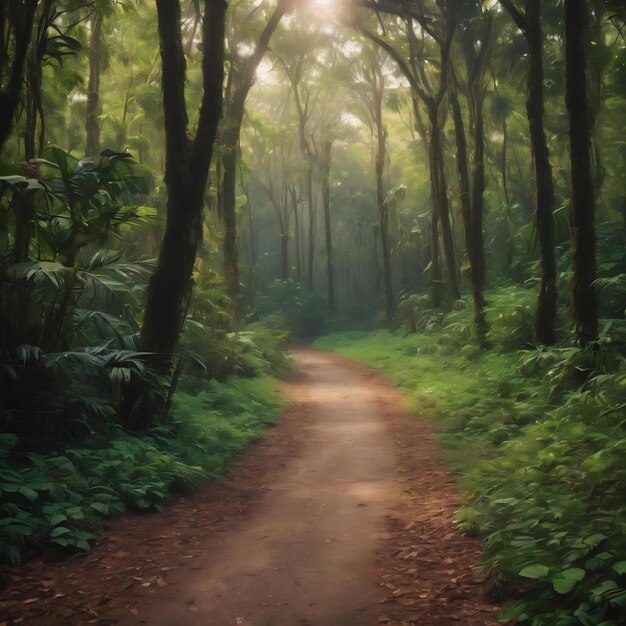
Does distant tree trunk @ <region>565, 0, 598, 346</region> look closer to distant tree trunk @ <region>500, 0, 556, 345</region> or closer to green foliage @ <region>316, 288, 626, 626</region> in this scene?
green foliage @ <region>316, 288, 626, 626</region>

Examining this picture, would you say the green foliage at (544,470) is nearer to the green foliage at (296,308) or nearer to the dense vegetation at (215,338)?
the dense vegetation at (215,338)

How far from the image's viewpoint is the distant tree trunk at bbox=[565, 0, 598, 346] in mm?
8664

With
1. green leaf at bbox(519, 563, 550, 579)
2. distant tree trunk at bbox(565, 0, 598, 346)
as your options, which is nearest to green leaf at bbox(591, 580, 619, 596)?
green leaf at bbox(519, 563, 550, 579)

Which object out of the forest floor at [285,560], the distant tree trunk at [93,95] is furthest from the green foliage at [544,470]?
the distant tree trunk at [93,95]

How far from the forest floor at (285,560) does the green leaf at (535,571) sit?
366 millimetres

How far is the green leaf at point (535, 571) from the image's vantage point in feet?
12.3

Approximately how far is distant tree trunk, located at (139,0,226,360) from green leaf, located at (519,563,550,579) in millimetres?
6096

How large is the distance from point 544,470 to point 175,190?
6117mm

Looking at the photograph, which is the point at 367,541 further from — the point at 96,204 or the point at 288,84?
the point at 288,84

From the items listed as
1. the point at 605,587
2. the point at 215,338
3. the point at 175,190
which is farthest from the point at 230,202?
the point at 605,587

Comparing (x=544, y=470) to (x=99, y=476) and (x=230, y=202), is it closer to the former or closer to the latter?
(x=99, y=476)

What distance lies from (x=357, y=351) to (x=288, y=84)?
2014 cm

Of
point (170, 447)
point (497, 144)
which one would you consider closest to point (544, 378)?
point (170, 447)

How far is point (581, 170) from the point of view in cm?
873
